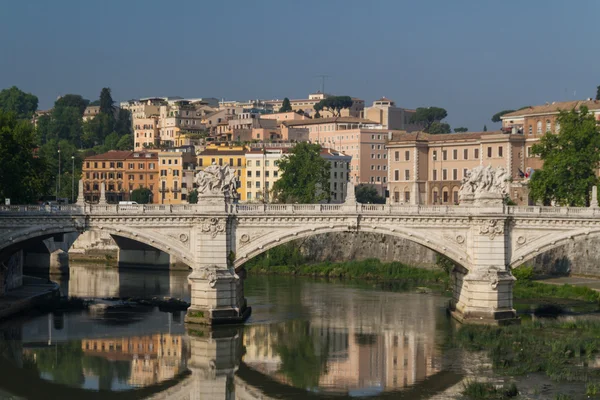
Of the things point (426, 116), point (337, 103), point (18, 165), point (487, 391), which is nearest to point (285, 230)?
point (487, 391)

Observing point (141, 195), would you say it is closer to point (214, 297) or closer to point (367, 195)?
point (367, 195)

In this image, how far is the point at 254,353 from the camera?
42.2 metres

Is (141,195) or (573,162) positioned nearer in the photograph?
(573,162)

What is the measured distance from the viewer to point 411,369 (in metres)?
39.8

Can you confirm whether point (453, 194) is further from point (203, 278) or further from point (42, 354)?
point (42, 354)

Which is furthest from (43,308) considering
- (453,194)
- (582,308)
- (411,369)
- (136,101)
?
(136,101)

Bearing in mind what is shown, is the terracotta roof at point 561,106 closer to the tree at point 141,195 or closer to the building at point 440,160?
the building at point 440,160

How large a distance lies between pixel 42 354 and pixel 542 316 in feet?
69.0

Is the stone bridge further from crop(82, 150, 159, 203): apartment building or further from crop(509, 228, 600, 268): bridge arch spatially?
crop(82, 150, 159, 203): apartment building

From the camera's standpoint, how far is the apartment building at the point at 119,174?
104m

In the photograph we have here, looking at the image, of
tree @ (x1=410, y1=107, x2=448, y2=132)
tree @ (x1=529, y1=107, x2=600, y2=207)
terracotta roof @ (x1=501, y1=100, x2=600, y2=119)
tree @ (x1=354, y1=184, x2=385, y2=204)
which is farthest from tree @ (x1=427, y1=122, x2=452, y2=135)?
tree @ (x1=529, y1=107, x2=600, y2=207)

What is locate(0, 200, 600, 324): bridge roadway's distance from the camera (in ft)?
152

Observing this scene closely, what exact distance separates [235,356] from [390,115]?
95.5 m

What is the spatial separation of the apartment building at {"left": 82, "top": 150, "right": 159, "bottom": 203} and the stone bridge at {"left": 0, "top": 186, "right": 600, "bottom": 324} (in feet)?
184
